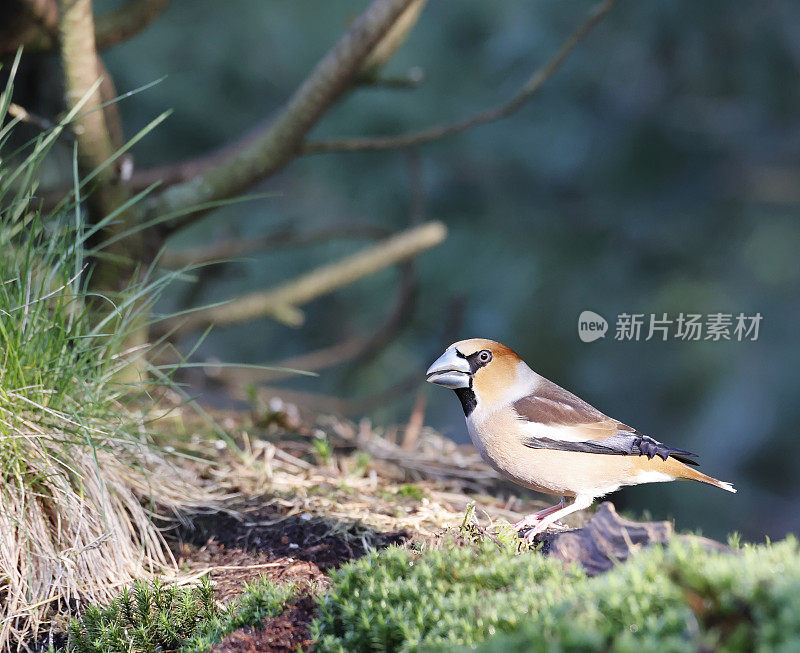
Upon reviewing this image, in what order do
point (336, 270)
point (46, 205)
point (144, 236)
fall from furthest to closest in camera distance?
1. point (336, 270)
2. point (46, 205)
3. point (144, 236)

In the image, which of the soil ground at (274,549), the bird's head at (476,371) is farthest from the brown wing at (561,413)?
the soil ground at (274,549)

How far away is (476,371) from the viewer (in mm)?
3283

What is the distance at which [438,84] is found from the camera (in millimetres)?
7141

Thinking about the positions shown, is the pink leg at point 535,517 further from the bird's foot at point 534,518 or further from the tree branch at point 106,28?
the tree branch at point 106,28

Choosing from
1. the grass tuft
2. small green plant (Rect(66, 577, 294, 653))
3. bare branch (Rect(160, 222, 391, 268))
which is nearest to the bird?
small green plant (Rect(66, 577, 294, 653))

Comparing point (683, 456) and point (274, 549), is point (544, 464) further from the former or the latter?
point (274, 549)

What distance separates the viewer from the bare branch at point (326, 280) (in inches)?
209

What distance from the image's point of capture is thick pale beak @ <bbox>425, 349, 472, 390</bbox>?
3248mm

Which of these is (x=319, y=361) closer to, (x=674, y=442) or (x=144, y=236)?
(x=144, y=236)

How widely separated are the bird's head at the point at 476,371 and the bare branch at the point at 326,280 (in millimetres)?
2078

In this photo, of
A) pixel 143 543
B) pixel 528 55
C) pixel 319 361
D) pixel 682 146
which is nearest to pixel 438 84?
pixel 528 55

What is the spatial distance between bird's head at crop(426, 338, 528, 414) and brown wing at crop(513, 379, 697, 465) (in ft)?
0.38

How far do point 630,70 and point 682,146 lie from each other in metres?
0.74

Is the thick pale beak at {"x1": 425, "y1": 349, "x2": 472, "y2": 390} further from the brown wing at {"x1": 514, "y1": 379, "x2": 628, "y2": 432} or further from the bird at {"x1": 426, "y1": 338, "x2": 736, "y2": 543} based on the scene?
the brown wing at {"x1": 514, "y1": 379, "x2": 628, "y2": 432}
